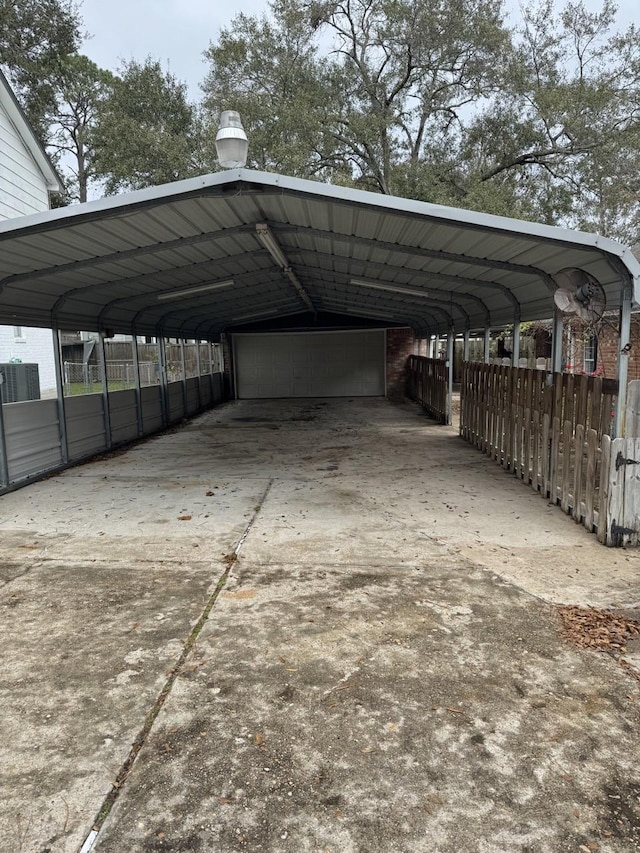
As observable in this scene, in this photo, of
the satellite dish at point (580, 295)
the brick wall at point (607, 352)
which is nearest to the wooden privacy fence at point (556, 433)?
the satellite dish at point (580, 295)

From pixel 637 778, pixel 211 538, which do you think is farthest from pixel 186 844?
pixel 211 538

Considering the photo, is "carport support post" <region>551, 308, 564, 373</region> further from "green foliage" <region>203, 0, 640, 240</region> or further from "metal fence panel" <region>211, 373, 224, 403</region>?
"metal fence panel" <region>211, 373, 224, 403</region>

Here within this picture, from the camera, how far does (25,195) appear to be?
10.8 meters

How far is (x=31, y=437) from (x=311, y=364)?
1184 cm

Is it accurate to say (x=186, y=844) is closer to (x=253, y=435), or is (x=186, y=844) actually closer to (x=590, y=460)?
(x=590, y=460)

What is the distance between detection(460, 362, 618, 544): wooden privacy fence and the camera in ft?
15.2

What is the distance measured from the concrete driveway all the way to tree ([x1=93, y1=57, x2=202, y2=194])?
16.2 metres

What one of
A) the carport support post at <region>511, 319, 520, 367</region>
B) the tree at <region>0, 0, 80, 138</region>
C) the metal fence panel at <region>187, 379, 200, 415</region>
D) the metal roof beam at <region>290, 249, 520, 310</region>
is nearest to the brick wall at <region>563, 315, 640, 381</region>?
the carport support post at <region>511, 319, 520, 367</region>

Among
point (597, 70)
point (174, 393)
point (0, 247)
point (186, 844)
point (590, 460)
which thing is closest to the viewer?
point (186, 844)

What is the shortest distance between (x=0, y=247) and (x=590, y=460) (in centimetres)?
556

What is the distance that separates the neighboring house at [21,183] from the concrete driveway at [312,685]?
20.9 feet

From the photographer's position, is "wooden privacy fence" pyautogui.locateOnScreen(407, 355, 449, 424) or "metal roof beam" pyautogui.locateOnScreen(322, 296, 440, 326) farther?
"metal roof beam" pyautogui.locateOnScreen(322, 296, 440, 326)

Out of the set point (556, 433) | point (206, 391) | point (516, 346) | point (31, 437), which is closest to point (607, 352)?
point (516, 346)

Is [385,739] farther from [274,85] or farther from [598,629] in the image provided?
[274,85]
